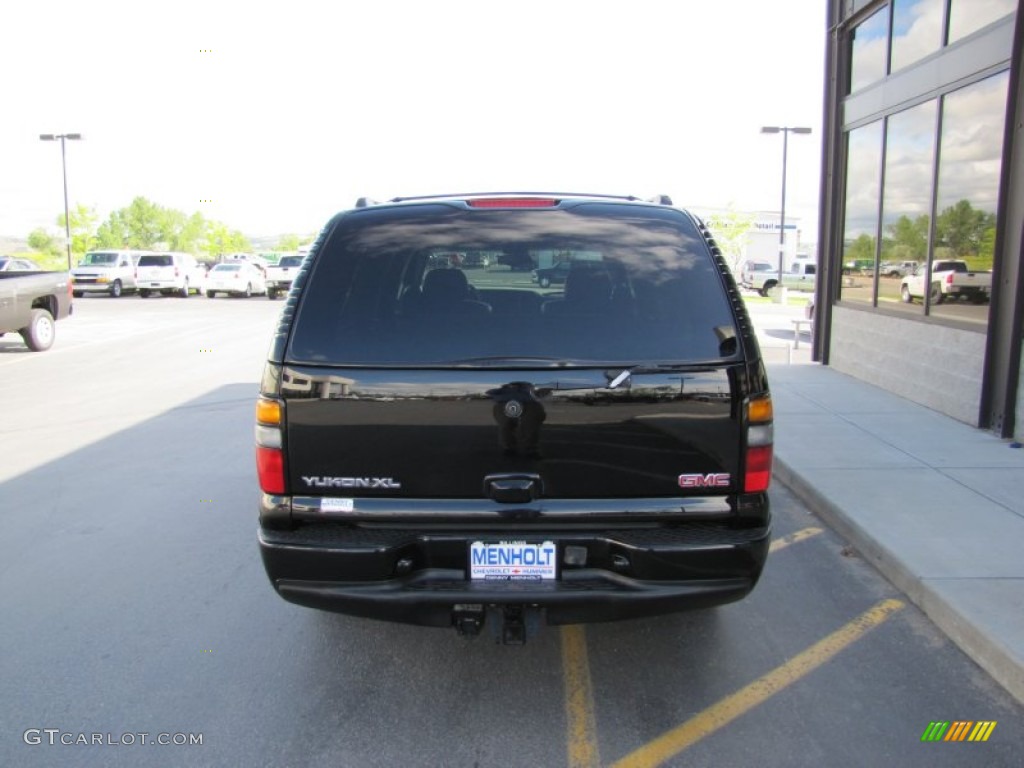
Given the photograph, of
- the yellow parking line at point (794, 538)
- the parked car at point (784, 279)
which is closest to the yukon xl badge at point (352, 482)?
the yellow parking line at point (794, 538)

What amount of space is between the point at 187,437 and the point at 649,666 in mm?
5825

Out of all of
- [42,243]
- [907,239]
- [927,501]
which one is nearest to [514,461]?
[927,501]

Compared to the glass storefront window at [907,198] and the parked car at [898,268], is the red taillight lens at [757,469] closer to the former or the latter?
the glass storefront window at [907,198]

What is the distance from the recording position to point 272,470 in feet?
10.2

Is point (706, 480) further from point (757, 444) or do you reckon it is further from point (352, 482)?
point (352, 482)

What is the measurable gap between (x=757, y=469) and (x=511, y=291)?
116cm

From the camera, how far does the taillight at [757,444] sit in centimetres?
309

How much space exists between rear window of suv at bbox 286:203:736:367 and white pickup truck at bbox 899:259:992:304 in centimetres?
576

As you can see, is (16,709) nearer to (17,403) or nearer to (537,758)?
(537,758)

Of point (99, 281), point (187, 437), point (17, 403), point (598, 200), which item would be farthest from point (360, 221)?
point (99, 281)

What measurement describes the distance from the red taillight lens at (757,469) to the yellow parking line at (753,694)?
2.92 feet

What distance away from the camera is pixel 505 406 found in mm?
3006

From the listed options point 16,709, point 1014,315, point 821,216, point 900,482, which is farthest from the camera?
point 821,216

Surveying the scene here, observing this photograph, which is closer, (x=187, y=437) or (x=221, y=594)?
(x=221, y=594)
